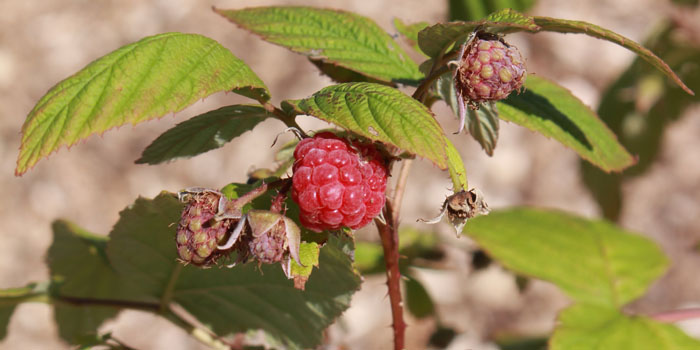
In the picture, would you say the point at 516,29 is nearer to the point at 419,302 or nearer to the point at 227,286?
the point at 227,286

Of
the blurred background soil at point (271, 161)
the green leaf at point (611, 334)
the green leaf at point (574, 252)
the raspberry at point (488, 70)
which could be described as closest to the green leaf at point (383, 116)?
the raspberry at point (488, 70)

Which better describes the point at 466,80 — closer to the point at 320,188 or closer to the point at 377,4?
the point at 320,188

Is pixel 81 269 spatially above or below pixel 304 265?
above

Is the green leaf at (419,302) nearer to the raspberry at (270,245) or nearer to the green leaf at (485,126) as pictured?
the green leaf at (485,126)

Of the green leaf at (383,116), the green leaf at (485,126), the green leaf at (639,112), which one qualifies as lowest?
the green leaf at (383,116)

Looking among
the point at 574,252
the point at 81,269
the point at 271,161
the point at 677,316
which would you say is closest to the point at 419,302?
the point at 574,252

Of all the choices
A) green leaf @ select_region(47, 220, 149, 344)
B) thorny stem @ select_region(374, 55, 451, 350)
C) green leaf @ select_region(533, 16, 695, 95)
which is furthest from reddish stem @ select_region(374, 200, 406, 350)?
green leaf @ select_region(47, 220, 149, 344)

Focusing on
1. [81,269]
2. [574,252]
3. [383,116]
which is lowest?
[383,116]

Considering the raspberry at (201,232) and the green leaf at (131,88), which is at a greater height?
the green leaf at (131,88)
